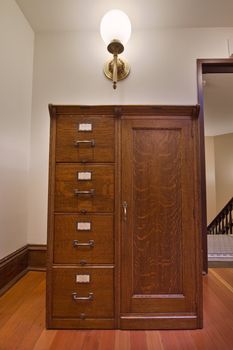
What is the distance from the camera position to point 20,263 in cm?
206

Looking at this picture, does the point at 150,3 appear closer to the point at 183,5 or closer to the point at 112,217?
the point at 183,5

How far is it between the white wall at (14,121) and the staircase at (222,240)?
2066 mm

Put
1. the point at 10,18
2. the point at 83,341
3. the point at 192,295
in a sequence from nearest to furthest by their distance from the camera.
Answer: the point at 83,341
the point at 192,295
the point at 10,18

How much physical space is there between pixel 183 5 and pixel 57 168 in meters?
1.84

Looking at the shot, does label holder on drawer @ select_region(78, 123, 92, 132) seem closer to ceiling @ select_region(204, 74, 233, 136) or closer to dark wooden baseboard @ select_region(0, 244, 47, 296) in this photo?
dark wooden baseboard @ select_region(0, 244, 47, 296)

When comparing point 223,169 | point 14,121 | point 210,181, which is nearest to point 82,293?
point 14,121

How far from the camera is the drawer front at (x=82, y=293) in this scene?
132 cm

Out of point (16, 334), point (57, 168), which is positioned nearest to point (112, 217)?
point (57, 168)

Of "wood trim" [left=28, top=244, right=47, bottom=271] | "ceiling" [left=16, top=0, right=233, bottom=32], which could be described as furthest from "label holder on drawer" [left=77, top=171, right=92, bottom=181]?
"ceiling" [left=16, top=0, right=233, bottom=32]

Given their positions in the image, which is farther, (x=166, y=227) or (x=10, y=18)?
(x=10, y=18)

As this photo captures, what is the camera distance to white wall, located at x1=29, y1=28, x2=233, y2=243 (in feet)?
7.49

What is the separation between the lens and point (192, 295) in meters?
1.33

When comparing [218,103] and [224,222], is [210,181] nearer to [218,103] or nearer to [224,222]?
[224,222]

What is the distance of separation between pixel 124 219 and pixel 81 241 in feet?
0.93
